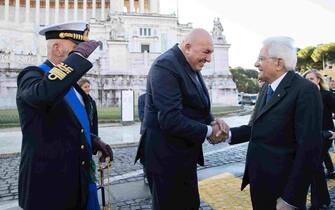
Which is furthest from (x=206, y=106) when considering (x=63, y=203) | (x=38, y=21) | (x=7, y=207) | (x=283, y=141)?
(x=38, y=21)

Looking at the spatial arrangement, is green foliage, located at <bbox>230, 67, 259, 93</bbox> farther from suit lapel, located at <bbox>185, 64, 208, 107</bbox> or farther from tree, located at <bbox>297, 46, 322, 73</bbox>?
suit lapel, located at <bbox>185, 64, 208, 107</bbox>

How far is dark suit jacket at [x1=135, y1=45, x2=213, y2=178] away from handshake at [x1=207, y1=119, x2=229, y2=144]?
13 centimetres

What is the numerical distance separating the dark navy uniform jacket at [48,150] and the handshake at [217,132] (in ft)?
4.30

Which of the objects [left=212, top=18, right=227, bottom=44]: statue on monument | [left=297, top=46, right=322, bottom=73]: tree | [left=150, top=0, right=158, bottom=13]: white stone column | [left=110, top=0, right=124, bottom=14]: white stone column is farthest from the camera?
[left=150, top=0, right=158, bottom=13]: white stone column

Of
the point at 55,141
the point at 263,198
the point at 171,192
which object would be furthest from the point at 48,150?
the point at 263,198

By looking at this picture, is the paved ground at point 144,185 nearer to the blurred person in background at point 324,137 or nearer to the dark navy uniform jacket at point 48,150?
the blurred person in background at point 324,137

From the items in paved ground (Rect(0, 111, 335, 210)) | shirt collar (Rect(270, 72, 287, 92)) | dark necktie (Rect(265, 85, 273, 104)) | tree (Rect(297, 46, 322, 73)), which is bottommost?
paved ground (Rect(0, 111, 335, 210))

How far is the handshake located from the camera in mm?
3265

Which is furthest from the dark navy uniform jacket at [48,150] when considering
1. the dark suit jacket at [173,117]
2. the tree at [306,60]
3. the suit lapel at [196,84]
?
the tree at [306,60]

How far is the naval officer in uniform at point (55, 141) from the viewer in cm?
Answer: 264

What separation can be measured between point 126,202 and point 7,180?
124 inches

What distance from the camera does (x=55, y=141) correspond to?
2.75 meters

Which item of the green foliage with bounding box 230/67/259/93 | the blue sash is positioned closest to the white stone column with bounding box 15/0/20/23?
the green foliage with bounding box 230/67/259/93

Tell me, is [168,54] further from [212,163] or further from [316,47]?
[316,47]
